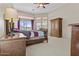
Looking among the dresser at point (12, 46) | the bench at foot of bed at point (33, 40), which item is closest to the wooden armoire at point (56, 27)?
the bench at foot of bed at point (33, 40)

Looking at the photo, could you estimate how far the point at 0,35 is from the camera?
5.61 feet

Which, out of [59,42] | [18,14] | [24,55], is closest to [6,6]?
[18,14]

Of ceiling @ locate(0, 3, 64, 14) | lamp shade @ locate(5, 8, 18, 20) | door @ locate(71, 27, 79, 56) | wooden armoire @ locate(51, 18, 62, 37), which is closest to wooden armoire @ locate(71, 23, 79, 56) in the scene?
door @ locate(71, 27, 79, 56)

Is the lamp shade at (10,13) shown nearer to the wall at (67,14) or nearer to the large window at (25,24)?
the large window at (25,24)

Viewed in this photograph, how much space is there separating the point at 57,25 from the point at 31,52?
54cm

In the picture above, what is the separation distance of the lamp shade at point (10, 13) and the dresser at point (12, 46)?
0.95 ft

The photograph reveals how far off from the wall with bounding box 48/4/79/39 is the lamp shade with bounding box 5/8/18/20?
507 millimetres

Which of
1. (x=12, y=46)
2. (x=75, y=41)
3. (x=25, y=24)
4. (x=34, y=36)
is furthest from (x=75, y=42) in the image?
(x=12, y=46)

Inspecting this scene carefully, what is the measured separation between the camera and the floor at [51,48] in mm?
1773

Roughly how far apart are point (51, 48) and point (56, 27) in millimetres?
317

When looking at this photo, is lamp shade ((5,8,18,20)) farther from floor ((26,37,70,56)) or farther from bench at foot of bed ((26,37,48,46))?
floor ((26,37,70,56))

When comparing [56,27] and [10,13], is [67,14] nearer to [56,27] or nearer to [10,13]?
[56,27]

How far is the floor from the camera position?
5.82ft

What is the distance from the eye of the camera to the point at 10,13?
5.81 ft
